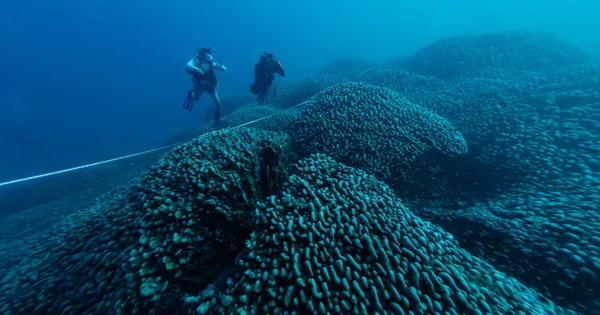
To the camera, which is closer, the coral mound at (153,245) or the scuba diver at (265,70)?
the coral mound at (153,245)

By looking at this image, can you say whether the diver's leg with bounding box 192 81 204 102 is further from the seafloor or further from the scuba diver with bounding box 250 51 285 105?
the seafloor

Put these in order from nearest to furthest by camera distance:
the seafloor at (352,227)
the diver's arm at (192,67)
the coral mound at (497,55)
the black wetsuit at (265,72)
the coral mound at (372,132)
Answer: the seafloor at (352,227), the coral mound at (372,132), the diver's arm at (192,67), the black wetsuit at (265,72), the coral mound at (497,55)

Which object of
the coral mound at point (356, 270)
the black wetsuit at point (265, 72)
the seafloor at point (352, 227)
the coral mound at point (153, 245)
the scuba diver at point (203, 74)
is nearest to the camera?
the coral mound at point (356, 270)

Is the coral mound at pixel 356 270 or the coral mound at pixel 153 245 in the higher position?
the coral mound at pixel 153 245

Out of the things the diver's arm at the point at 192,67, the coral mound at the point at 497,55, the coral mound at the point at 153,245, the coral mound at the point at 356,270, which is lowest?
the coral mound at the point at 356,270

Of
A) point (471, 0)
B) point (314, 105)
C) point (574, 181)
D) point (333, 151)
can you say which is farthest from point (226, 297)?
point (471, 0)

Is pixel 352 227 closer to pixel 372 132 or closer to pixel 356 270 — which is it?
pixel 356 270

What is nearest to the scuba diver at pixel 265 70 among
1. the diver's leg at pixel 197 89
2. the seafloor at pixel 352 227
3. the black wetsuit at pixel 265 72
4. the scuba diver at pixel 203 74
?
the black wetsuit at pixel 265 72

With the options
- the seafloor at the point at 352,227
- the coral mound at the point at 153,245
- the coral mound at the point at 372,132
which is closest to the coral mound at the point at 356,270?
the seafloor at the point at 352,227

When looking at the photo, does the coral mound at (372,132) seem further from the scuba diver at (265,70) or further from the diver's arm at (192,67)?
the diver's arm at (192,67)

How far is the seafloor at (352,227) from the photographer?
8.43 feet

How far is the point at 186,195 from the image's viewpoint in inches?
136

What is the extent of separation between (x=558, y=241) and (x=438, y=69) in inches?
495

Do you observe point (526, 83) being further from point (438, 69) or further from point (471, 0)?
point (471, 0)
